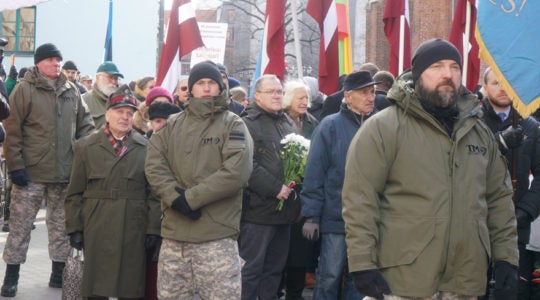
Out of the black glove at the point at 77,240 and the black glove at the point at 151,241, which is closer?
the black glove at the point at 151,241

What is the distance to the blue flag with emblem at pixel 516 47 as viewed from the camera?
21.9 ft

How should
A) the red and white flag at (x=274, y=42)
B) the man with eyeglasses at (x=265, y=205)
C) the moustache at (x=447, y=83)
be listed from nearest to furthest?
the moustache at (x=447, y=83), the man with eyeglasses at (x=265, y=205), the red and white flag at (x=274, y=42)

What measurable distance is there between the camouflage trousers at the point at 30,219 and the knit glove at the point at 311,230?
264 cm

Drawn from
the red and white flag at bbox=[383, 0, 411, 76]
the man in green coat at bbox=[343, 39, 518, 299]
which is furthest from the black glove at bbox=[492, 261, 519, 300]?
the red and white flag at bbox=[383, 0, 411, 76]

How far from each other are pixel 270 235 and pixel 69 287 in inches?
71.4

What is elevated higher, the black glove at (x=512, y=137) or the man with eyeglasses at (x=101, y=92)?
the man with eyeglasses at (x=101, y=92)

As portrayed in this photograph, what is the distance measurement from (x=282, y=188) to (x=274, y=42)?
2.92 meters

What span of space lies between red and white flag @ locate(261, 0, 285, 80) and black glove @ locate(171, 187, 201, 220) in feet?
14.1

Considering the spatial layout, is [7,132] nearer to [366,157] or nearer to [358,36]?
[366,157]

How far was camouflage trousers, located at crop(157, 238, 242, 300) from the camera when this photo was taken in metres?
6.75

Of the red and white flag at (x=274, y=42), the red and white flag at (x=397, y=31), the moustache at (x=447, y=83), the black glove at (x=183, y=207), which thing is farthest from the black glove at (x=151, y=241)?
the red and white flag at (x=397, y=31)

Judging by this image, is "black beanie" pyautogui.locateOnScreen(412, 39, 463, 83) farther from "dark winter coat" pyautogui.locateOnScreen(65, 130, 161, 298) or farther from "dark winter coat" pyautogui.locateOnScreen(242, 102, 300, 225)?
"dark winter coat" pyautogui.locateOnScreen(242, 102, 300, 225)

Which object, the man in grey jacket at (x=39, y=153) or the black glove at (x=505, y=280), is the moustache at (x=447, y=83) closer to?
the black glove at (x=505, y=280)

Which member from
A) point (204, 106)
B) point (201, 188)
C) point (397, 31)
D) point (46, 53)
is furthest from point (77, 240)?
point (397, 31)
